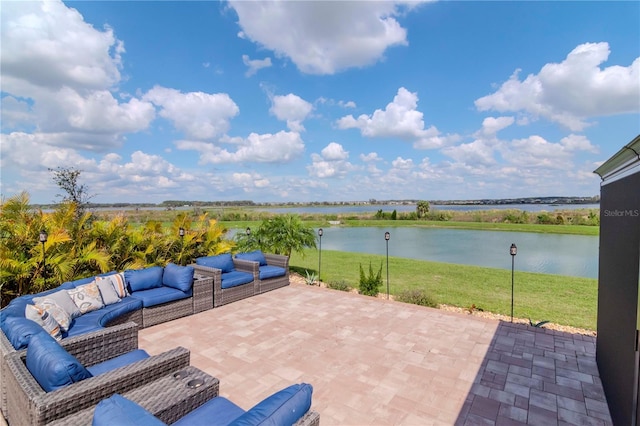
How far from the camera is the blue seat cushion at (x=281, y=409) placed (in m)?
1.21

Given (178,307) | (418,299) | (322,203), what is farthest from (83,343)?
(322,203)

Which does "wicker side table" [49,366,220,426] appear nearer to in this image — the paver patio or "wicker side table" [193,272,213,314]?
the paver patio

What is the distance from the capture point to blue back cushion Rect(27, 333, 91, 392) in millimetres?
1727

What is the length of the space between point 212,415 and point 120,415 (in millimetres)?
795

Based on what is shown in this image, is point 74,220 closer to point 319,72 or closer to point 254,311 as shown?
point 254,311

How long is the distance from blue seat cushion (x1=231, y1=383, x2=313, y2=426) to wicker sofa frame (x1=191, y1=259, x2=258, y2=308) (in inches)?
160

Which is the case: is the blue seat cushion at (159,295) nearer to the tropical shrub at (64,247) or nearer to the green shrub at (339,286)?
the tropical shrub at (64,247)

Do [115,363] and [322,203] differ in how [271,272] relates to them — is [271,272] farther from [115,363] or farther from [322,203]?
[322,203]

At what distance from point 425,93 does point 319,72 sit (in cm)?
367

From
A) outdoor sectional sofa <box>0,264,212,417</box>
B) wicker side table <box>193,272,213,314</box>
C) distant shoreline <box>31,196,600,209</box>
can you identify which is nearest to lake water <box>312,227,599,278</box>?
distant shoreline <box>31,196,600,209</box>

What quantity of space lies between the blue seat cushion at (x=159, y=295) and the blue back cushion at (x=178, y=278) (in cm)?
8

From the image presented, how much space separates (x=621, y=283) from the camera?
7.58 feet

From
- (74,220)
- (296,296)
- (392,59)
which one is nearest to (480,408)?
(296,296)

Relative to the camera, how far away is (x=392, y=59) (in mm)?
9742
